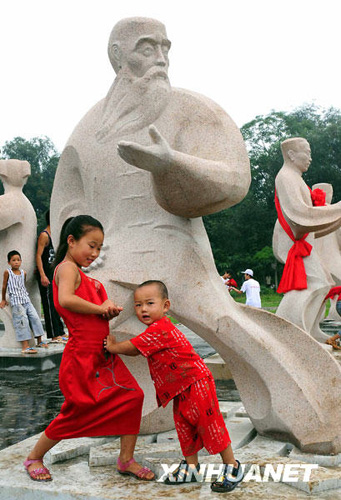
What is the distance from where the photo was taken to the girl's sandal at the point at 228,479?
2869 mm

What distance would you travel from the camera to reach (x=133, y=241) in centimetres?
363

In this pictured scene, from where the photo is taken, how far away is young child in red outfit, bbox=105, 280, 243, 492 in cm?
287

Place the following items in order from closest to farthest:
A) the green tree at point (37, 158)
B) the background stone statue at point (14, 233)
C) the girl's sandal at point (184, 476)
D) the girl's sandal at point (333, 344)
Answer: the girl's sandal at point (184, 476)
the background stone statue at point (14, 233)
the girl's sandal at point (333, 344)
the green tree at point (37, 158)

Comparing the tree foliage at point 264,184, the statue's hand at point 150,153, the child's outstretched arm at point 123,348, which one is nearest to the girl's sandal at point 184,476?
the child's outstretched arm at point 123,348

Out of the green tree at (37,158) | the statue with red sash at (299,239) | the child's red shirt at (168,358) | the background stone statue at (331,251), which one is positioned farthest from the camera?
the green tree at (37,158)

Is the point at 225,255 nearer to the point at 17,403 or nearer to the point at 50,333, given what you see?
the point at 50,333

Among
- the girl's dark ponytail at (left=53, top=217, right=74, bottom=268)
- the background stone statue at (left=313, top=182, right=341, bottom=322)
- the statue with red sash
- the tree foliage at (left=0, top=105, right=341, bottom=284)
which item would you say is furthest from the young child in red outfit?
the tree foliage at (left=0, top=105, right=341, bottom=284)

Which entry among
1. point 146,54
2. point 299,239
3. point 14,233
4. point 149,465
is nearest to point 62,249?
point 149,465

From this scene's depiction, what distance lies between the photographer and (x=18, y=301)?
758 cm

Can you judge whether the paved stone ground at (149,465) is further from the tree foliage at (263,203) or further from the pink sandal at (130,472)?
the tree foliage at (263,203)

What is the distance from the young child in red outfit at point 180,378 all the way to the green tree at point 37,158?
124 feet

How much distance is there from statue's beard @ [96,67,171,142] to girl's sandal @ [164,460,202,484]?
74.9 inches

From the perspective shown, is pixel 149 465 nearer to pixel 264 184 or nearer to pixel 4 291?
pixel 4 291

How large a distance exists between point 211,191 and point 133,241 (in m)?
0.58
